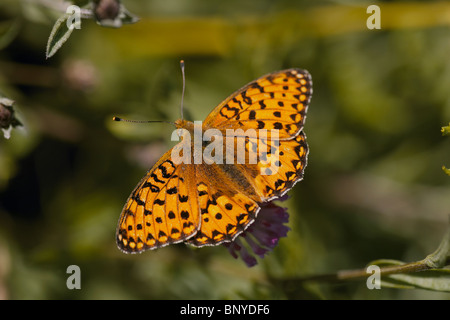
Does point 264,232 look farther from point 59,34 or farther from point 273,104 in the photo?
point 59,34

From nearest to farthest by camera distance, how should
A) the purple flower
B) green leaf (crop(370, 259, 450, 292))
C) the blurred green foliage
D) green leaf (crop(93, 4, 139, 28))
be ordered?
green leaf (crop(370, 259, 450, 292)) < green leaf (crop(93, 4, 139, 28)) < the purple flower < the blurred green foliage

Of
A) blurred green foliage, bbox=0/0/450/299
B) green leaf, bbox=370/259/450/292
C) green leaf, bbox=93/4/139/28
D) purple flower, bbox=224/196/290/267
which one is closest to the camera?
green leaf, bbox=370/259/450/292

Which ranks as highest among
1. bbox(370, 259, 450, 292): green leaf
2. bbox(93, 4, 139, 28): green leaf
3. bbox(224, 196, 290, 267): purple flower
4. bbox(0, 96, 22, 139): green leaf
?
bbox(93, 4, 139, 28): green leaf

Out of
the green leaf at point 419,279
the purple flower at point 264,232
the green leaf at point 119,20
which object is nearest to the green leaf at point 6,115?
the green leaf at point 119,20

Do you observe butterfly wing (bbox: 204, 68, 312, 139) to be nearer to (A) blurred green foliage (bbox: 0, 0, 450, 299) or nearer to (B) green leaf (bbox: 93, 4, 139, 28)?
(B) green leaf (bbox: 93, 4, 139, 28)

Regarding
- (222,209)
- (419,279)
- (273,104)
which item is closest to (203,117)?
(273,104)

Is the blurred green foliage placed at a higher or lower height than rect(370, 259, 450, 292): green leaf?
higher

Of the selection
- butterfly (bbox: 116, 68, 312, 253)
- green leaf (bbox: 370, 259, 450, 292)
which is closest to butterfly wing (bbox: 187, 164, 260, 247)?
butterfly (bbox: 116, 68, 312, 253)

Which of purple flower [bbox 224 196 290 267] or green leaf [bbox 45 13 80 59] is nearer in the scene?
green leaf [bbox 45 13 80 59]
